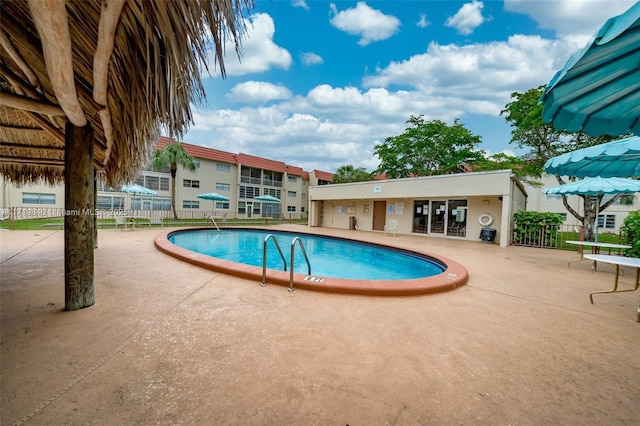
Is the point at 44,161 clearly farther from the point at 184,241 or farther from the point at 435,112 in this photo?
the point at 435,112

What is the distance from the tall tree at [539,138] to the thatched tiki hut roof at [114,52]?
14.0 m

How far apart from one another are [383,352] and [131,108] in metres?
3.81

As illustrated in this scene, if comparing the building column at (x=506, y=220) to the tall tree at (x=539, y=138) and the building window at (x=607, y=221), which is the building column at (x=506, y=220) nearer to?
the tall tree at (x=539, y=138)

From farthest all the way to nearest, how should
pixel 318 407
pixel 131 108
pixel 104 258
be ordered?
pixel 104 258
pixel 131 108
pixel 318 407

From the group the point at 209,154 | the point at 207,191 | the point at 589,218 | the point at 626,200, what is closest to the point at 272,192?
the point at 207,191

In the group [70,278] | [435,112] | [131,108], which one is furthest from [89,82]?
[435,112]

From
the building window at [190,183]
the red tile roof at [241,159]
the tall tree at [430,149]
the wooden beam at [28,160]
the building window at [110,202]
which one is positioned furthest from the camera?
the red tile roof at [241,159]

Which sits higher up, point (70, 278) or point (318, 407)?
point (70, 278)

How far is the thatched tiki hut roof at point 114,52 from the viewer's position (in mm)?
1617

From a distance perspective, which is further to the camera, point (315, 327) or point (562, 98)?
point (315, 327)

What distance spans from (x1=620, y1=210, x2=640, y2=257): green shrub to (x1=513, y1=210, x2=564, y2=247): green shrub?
2.46 m

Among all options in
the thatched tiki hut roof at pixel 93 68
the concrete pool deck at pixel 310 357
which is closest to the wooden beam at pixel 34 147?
the thatched tiki hut roof at pixel 93 68

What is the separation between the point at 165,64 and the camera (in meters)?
2.12

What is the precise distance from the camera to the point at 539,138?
12.3 meters
